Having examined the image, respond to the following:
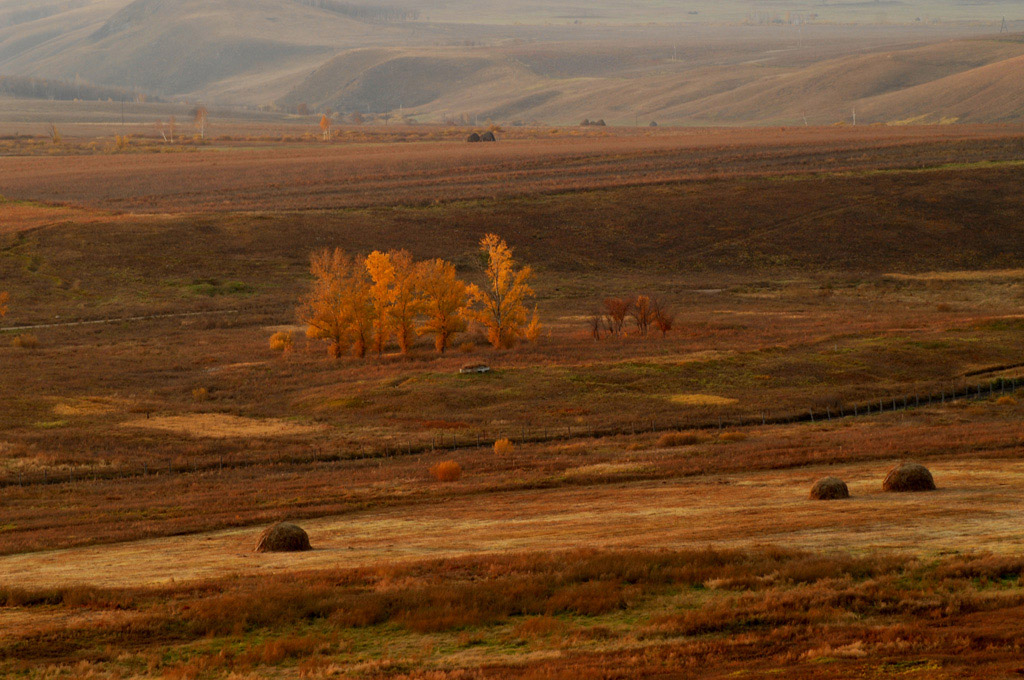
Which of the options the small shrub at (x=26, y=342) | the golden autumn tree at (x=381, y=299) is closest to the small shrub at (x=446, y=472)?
the golden autumn tree at (x=381, y=299)

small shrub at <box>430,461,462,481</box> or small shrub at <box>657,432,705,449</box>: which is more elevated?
small shrub at <box>430,461,462,481</box>

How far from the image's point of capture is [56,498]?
149 feet

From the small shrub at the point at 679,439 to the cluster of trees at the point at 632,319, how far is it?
104ft

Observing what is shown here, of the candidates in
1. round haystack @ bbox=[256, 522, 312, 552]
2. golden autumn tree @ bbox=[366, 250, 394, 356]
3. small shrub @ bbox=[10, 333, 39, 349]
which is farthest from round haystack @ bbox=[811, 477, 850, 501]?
small shrub @ bbox=[10, 333, 39, 349]

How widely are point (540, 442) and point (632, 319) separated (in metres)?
40.8

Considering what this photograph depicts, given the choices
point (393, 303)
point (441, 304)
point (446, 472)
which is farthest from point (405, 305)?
point (446, 472)

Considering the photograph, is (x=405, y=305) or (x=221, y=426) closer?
(x=221, y=426)

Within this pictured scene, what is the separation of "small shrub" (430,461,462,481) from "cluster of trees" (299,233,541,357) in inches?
1484

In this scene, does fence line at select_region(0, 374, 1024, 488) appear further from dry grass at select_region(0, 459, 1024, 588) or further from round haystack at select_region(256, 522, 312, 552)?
round haystack at select_region(256, 522, 312, 552)

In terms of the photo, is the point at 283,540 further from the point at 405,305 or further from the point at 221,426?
the point at 405,305

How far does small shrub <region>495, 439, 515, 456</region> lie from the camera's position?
2078 inches

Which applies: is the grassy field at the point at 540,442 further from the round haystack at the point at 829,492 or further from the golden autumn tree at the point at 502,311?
the golden autumn tree at the point at 502,311

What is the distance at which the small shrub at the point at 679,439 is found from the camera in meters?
53.9

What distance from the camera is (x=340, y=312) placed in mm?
83875
